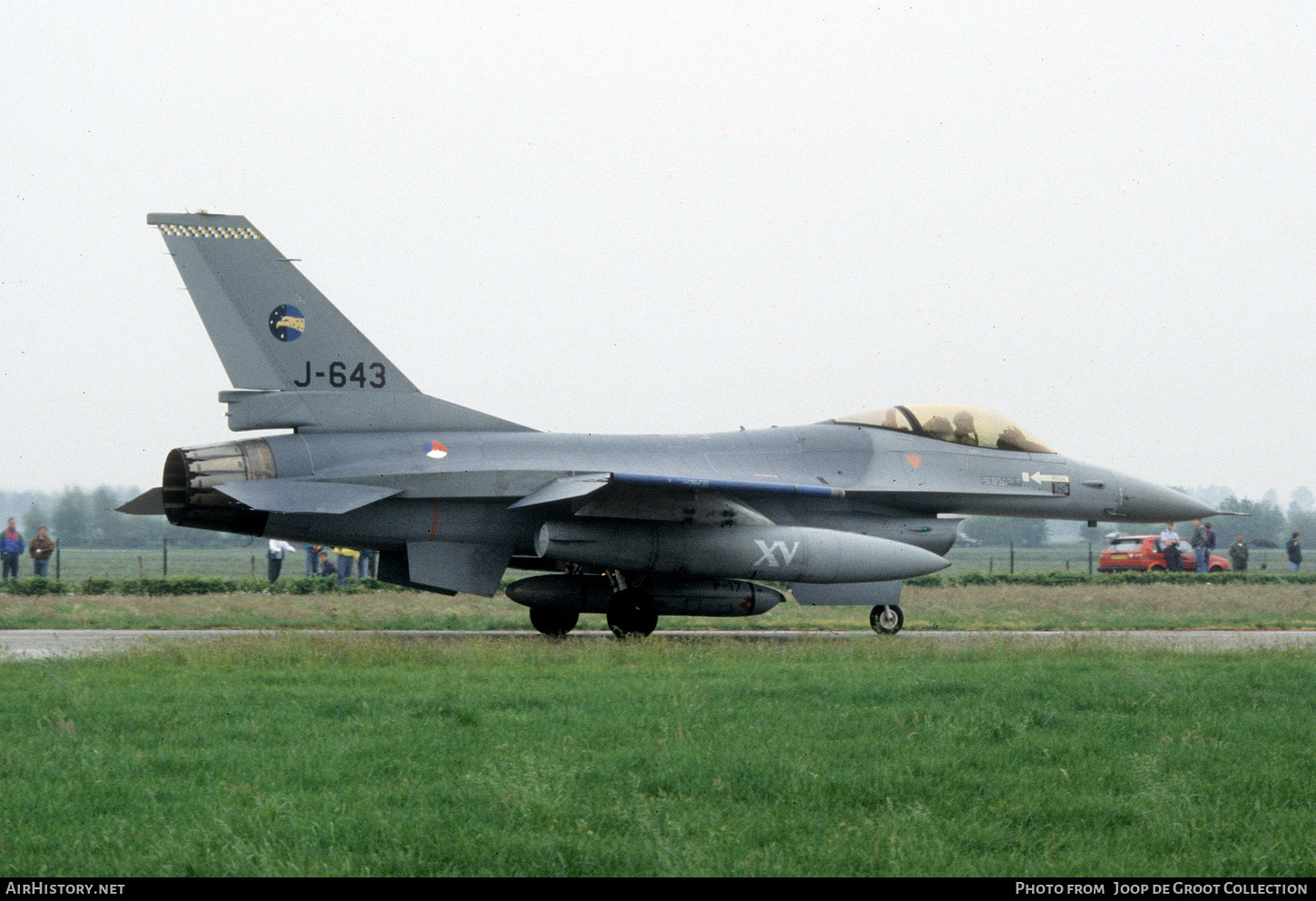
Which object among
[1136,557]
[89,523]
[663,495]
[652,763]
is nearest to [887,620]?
[663,495]

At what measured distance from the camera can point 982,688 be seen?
9555 millimetres

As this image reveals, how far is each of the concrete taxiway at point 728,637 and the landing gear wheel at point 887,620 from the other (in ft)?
0.63

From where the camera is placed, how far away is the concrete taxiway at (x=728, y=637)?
541 inches

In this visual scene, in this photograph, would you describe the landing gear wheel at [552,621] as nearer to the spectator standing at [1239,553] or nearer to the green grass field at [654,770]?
the green grass field at [654,770]

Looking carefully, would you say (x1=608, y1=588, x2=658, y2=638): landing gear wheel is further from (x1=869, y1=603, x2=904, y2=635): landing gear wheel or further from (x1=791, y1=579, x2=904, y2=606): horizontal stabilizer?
(x1=869, y1=603, x2=904, y2=635): landing gear wheel

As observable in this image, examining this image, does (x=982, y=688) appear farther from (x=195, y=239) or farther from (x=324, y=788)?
(x=195, y=239)

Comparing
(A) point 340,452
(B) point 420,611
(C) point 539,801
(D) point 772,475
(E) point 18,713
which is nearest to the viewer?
(C) point 539,801

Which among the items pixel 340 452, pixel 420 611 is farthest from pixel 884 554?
pixel 420 611

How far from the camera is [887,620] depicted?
54.5 feet

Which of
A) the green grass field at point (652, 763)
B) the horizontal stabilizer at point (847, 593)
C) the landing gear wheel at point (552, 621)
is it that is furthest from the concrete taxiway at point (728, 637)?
the green grass field at point (652, 763)

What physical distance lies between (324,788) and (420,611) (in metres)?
14.7

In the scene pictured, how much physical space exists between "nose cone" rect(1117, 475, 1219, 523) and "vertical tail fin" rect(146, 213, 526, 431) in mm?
10128

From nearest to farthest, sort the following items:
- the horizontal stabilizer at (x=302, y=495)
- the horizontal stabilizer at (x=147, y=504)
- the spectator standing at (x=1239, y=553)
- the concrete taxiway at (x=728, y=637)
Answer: the horizontal stabilizer at (x=302, y=495), the concrete taxiway at (x=728, y=637), the horizontal stabilizer at (x=147, y=504), the spectator standing at (x=1239, y=553)

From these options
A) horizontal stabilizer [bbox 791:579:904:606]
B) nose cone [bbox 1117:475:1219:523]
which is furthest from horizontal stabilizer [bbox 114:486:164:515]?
nose cone [bbox 1117:475:1219:523]
